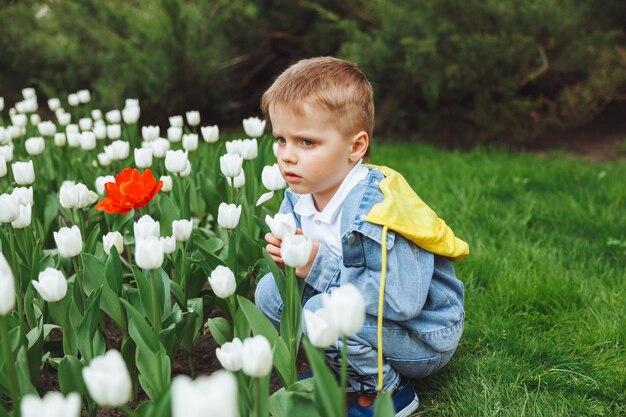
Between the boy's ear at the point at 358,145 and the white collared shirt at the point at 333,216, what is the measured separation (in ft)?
0.16

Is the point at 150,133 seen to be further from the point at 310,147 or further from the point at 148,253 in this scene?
the point at 148,253

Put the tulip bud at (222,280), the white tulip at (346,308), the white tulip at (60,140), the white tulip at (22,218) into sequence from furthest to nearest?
the white tulip at (60,140), the white tulip at (22,218), the tulip bud at (222,280), the white tulip at (346,308)

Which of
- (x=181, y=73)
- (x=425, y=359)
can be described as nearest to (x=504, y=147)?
(x=181, y=73)

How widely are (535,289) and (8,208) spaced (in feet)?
5.71

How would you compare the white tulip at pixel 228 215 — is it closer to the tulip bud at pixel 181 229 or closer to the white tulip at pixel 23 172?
the tulip bud at pixel 181 229

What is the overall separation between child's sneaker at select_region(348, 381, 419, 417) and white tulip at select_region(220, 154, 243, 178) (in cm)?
79

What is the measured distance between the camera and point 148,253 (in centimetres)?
151

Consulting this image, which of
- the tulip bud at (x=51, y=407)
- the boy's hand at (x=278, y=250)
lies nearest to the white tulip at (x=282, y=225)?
the boy's hand at (x=278, y=250)

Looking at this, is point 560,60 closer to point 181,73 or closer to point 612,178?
point 612,178

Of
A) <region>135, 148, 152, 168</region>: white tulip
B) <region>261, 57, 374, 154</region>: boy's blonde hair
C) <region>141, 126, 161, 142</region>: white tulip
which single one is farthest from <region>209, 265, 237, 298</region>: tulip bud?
<region>141, 126, 161, 142</region>: white tulip

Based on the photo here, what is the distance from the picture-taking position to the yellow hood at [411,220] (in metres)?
1.73

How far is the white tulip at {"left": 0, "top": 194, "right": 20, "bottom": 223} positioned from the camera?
1769 mm

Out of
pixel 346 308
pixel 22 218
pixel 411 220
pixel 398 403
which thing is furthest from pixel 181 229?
pixel 346 308

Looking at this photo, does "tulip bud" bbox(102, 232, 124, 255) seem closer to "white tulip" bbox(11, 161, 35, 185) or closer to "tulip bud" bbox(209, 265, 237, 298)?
"tulip bud" bbox(209, 265, 237, 298)
